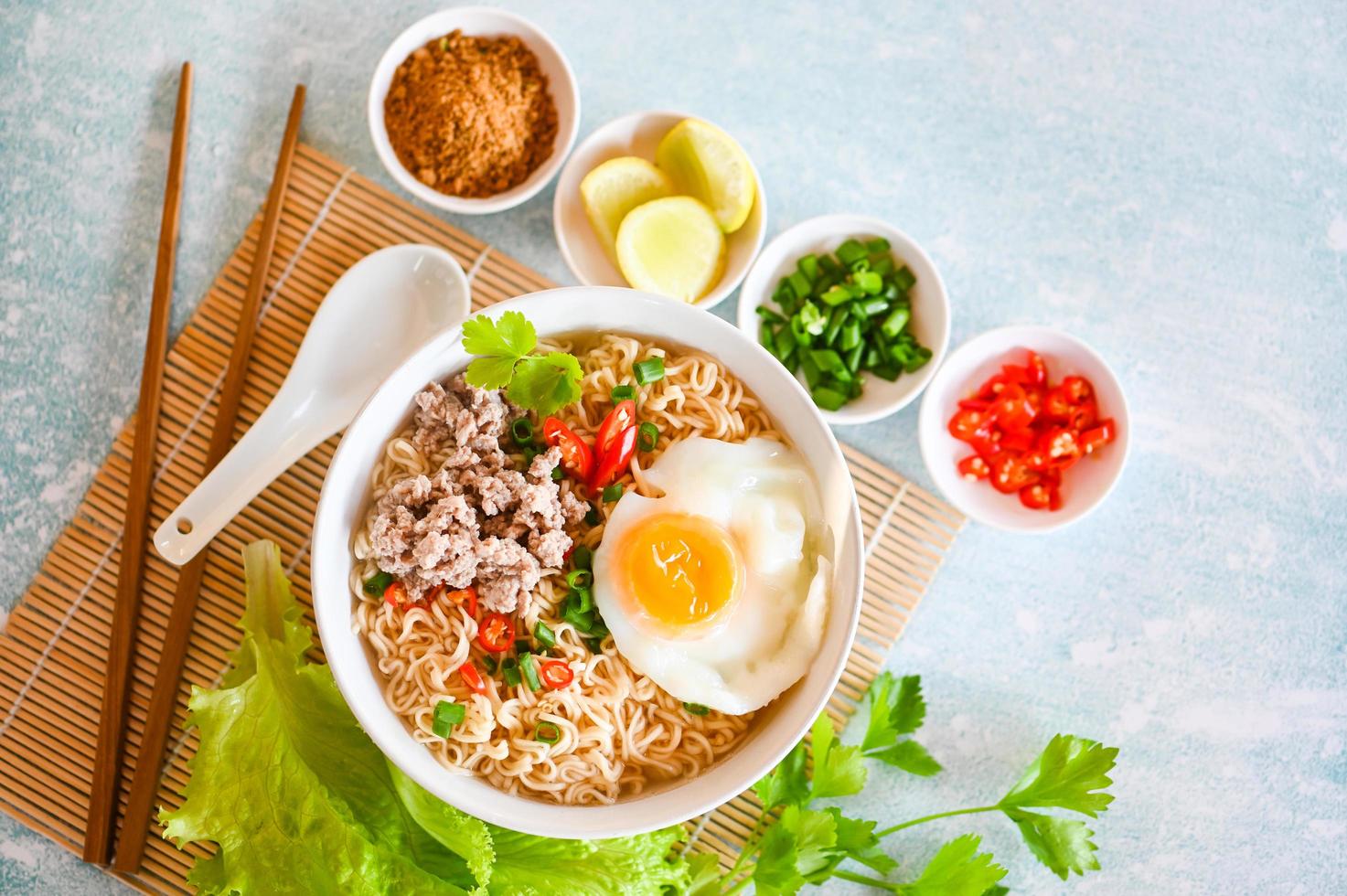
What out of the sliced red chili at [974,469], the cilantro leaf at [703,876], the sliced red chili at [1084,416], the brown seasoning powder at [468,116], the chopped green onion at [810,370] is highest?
the brown seasoning powder at [468,116]

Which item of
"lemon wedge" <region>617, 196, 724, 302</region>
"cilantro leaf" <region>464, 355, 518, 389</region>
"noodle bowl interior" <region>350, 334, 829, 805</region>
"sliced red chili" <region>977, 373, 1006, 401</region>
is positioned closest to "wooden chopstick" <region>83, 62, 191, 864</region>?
"noodle bowl interior" <region>350, 334, 829, 805</region>

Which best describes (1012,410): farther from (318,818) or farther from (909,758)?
(318,818)

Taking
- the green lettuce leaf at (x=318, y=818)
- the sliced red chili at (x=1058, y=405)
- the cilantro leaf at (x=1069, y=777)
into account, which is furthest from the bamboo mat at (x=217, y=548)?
the cilantro leaf at (x=1069, y=777)

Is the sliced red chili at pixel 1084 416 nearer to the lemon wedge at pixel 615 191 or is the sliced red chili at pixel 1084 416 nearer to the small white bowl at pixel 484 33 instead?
the lemon wedge at pixel 615 191

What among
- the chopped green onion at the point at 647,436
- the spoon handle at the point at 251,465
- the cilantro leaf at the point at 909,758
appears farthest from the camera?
the cilantro leaf at the point at 909,758

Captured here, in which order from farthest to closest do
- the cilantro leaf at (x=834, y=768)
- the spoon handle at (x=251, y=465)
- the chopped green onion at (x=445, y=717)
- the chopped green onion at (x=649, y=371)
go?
1. the cilantro leaf at (x=834, y=768)
2. the spoon handle at (x=251, y=465)
3. the chopped green onion at (x=649, y=371)
4. the chopped green onion at (x=445, y=717)

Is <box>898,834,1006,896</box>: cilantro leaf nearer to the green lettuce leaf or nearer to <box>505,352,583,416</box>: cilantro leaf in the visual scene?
the green lettuce leaf

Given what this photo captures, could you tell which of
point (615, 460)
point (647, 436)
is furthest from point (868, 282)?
point (615, 460)
